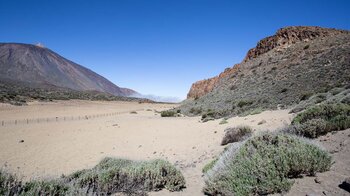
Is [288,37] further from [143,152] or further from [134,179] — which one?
[134,179]

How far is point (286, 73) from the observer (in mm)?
28312

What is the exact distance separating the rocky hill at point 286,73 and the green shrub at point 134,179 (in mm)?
14827

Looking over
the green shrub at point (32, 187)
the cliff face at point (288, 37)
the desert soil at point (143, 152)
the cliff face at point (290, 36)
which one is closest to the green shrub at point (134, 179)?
the desert soil at point (143, 152)

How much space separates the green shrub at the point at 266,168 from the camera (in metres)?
4.18

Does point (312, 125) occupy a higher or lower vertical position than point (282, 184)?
higher

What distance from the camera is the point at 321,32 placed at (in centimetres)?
3678

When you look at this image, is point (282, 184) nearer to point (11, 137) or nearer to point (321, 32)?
point (11, 137)

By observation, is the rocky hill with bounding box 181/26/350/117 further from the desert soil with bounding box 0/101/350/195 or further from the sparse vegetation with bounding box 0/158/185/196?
the sparse vegetation with bounding box 0/158/185/196

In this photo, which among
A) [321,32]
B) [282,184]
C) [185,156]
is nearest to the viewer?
[282,184]

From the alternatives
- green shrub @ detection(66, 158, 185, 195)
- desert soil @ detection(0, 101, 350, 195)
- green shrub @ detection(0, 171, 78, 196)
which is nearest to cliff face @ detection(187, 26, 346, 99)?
desert soil @ detection(0, 101, 350, 195)

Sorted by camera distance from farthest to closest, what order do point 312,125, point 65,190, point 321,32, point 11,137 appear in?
1. point 321,32
2. point 11,137
3. point 312,125
4. point 65,190

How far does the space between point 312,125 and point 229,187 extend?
Result: 4.29m

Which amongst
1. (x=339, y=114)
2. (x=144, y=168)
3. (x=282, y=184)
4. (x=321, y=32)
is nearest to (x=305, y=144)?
(x=282, y=184)

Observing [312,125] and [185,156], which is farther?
[185,156]
